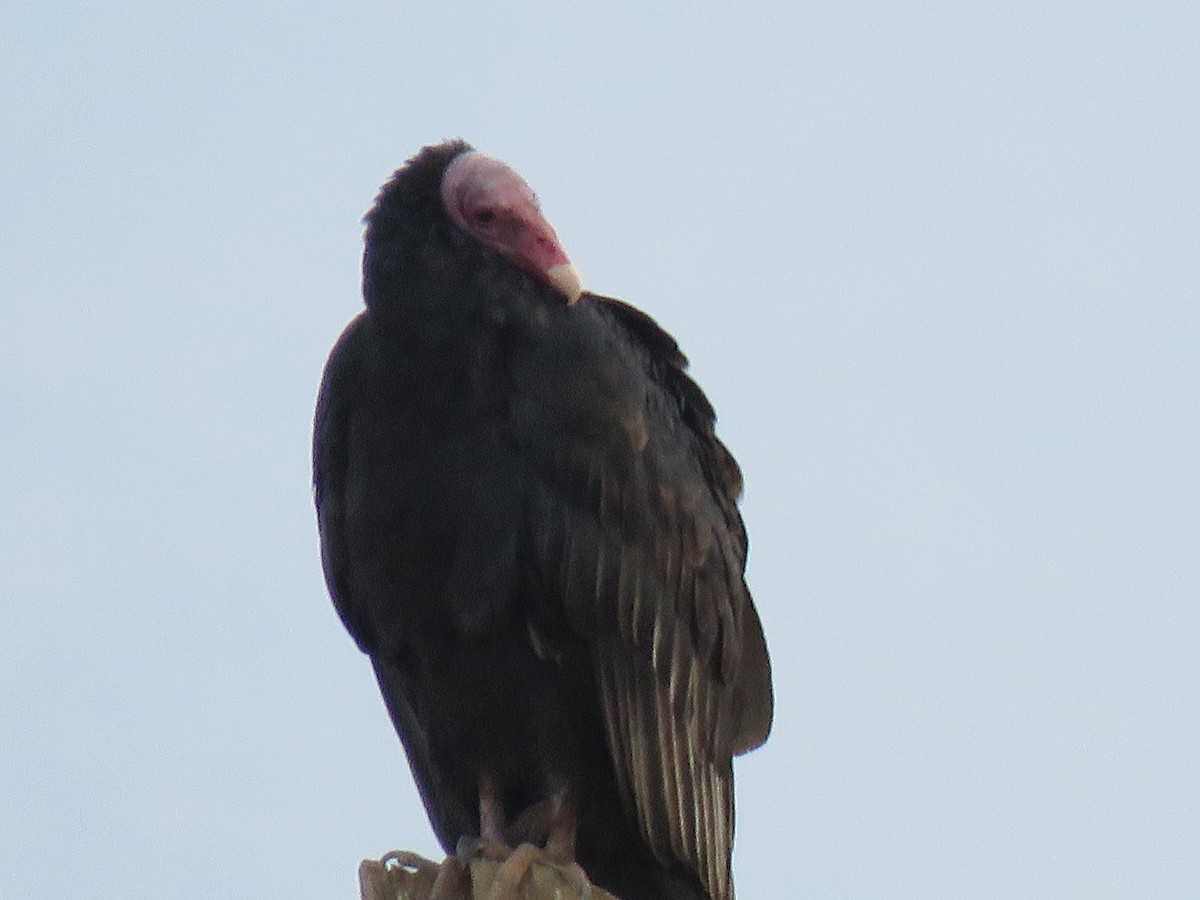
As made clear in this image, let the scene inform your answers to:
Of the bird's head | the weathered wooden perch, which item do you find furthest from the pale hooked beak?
the weathered wooden perch

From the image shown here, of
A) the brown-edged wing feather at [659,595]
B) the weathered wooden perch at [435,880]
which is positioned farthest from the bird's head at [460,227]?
the weathered wooden perch at [435,880]

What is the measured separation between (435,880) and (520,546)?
1040 mm

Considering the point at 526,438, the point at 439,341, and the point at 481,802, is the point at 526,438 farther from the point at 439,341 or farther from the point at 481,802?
the point at 481,802

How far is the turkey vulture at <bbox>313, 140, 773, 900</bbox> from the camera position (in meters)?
4.95

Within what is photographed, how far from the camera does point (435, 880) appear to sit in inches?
162

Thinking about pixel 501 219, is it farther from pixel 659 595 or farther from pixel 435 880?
pixel 435 880

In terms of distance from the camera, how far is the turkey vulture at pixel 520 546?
4.95 meters

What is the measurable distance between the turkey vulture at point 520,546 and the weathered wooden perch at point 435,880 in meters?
0.85

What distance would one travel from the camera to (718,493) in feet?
18.3

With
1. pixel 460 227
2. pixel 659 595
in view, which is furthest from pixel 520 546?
pixel 460 227

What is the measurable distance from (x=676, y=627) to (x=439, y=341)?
940 millimetres

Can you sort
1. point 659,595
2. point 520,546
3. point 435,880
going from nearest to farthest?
point 435,880, point 520,546, point 659,595

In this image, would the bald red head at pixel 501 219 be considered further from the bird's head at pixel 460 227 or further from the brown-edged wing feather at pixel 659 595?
the brown-edged wing feather at pixel 659 595

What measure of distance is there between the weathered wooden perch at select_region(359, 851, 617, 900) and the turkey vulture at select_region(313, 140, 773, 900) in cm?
85
